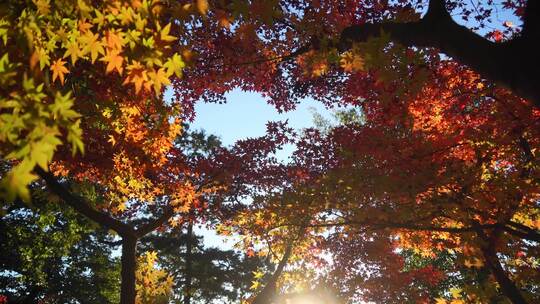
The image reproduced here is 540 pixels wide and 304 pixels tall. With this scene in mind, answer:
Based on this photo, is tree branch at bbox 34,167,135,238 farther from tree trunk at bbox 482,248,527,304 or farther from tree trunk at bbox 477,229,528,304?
tree trunk at bbox 482,248,527,304

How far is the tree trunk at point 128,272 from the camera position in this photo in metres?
8.60

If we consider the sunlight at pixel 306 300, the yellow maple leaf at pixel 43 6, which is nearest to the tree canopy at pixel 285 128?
the yellow maple leaf at pixel 43 6

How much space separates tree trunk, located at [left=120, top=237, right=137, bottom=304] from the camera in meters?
8.60

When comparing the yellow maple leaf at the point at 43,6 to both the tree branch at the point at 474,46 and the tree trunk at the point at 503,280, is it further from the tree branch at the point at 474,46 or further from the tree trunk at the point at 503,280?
the tree trunk at the point at 503,280

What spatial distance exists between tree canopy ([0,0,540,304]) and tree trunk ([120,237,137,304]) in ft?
0.09

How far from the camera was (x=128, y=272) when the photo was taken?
8.84 m

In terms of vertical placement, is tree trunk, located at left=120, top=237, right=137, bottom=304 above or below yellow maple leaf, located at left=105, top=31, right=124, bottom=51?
above

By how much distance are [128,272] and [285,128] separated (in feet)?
21.8

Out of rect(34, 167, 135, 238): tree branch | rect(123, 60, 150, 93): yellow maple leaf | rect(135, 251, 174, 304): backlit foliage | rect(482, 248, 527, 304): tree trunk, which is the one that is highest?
rect(135, 251, 174, 304): backlit foliage

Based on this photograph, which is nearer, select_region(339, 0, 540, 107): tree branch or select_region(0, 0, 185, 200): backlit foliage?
select_region(0, 0, 185, 200): backlit foliage

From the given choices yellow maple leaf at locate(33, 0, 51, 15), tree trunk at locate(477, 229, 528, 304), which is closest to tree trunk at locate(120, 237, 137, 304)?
yellow maple leaf at locate(33, 0, 51, 15)

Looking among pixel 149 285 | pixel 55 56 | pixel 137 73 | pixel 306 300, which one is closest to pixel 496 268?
pixel 137 73

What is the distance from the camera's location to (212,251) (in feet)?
77.3

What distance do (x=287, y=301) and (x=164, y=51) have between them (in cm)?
1677
